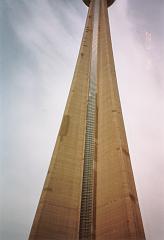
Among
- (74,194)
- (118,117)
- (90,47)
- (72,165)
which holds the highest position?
(90,47)

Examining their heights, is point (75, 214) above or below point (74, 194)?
below

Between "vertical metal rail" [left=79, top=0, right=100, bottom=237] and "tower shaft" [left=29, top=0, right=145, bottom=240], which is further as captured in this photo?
"vertical metal rail" [left=79, top=0, right=100, bottom=237]

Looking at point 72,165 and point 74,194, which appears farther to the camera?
point 72,165

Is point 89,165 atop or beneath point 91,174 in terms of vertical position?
atop

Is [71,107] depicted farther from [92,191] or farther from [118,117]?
[92,191]

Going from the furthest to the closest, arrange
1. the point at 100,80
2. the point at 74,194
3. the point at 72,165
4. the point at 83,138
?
the point at 100,80 < the point at 83,138 < the point at 72,165 < the point at 74,194

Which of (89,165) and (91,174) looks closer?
(91,174)

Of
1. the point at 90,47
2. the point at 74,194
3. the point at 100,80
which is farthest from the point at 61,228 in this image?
the point at 90,47

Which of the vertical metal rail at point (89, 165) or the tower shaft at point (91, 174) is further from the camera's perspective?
the vertical metal rail at point (89, 165)
